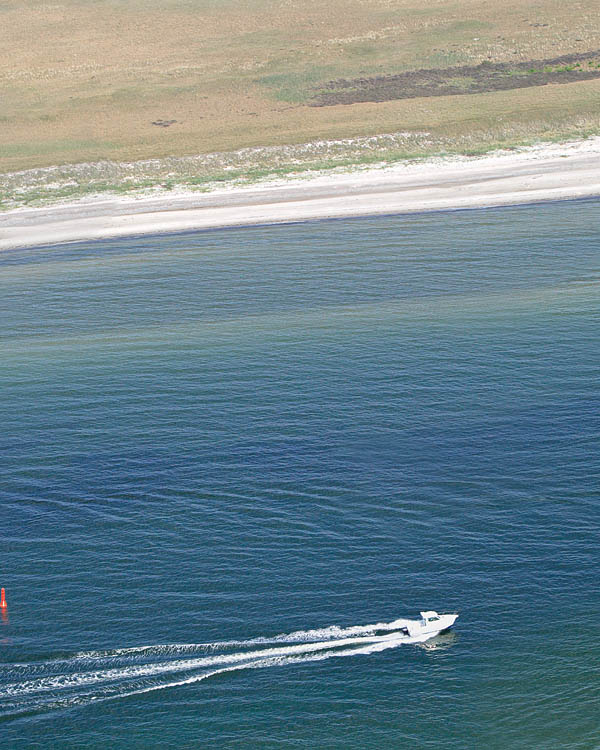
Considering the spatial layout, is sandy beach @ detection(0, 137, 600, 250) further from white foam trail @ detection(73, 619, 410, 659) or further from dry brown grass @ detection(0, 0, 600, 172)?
white foam trail @ detection(73, 619, 410, 659)

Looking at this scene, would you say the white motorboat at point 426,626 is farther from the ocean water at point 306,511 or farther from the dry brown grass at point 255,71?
the dry brown grass at point 255,71

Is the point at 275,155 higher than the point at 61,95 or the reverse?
the reverse

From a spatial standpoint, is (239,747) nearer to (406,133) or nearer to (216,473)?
(216,473)

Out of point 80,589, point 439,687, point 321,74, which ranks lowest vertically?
point 439,687

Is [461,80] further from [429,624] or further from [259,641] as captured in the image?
[259,641]

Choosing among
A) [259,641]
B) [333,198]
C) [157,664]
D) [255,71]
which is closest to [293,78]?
[255,71]

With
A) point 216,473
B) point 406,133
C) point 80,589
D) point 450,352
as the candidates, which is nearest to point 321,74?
point 406,133
